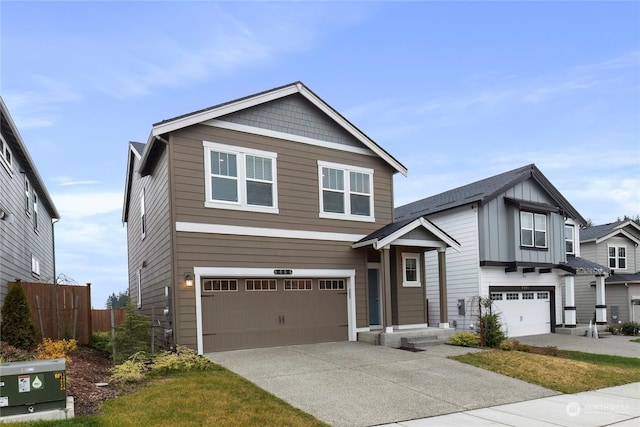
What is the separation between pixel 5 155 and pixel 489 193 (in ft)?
52.8

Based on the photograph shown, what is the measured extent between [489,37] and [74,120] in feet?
43.0

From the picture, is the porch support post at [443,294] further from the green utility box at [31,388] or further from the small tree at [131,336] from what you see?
the green utility box at [31,388]

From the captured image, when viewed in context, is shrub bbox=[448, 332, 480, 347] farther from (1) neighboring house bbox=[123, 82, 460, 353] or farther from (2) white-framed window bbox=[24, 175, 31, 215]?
(2) white-framed window bbox=[24, 175, 31, 215]

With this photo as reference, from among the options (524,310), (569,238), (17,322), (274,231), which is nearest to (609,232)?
(569,238)

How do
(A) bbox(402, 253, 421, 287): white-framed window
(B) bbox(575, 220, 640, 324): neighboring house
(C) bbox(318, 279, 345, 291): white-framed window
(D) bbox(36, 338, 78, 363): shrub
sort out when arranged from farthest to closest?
(B) bbox(575, 220, 640, 324): neighboring house < (A) bbox(402, 253, 421, 287): white-framed window < (C) bbox(318, 279, 345, 291): white-framed window < (D) bbox(36, 338, 78, 363): shrub

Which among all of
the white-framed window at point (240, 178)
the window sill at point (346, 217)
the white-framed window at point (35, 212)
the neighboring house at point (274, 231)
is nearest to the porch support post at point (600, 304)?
the neighboring house at point (274, 231)

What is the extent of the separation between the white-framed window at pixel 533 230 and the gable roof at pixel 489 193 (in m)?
1.35

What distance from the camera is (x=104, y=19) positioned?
38.3 feet

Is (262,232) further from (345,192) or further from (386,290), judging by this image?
(386,290)

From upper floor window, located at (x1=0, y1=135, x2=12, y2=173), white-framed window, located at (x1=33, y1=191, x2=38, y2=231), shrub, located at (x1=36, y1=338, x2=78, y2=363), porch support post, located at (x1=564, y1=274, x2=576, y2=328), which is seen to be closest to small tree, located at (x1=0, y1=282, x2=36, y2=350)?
shrub, located at (x1=36, y1=338, x2=78, y2=363)

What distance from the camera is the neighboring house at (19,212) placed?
12.9 m

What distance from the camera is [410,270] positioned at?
15.9 m

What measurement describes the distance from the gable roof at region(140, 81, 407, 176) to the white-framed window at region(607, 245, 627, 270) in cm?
1624

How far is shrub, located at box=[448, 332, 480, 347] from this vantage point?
45.8 feet
